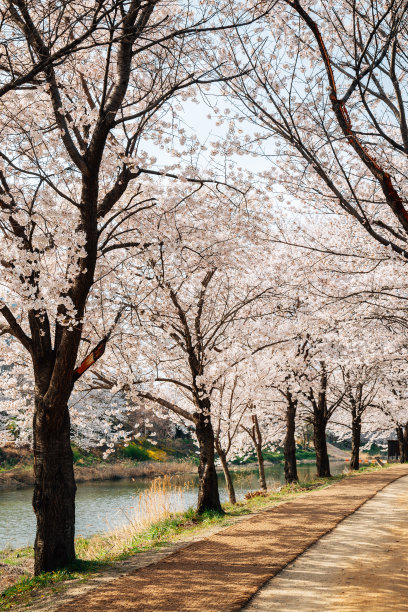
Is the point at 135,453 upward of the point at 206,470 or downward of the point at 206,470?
downward

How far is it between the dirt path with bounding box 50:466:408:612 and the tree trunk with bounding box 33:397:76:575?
115cm

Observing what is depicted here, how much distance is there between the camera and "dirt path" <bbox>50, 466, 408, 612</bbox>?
4539 mm

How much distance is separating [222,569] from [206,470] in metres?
4.24

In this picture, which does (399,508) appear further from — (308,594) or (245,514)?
(308,594)

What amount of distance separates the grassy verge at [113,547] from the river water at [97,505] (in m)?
0.82

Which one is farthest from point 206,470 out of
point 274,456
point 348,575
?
point 274,456

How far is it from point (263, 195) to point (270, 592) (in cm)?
635

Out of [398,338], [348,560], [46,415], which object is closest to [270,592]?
[348,560]

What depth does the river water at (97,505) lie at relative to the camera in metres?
12.2

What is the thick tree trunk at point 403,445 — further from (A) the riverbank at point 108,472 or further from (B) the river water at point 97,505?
(A) the riverbank at point 108,472

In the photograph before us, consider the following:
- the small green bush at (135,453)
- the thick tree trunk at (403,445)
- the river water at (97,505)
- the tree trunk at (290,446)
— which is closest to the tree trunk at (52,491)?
the river water at (97,505)

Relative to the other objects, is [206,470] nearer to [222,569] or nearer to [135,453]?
[222,569]

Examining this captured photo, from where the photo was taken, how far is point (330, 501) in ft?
32.0

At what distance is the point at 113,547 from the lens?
8641 millimetres
